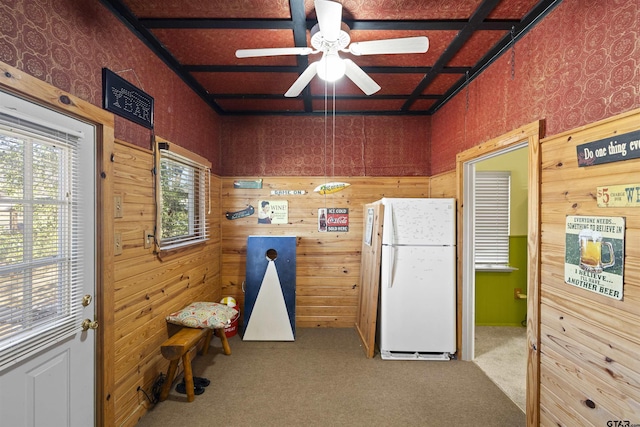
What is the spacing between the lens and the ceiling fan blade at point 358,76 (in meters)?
1.80

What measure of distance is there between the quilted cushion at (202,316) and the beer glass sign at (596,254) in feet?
7.76

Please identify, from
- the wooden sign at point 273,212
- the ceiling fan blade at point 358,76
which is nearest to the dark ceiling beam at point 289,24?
the ceiling fan blade at point 358,76

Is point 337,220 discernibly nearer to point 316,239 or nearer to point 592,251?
point 316,239

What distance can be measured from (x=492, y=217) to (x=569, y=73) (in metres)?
2.43

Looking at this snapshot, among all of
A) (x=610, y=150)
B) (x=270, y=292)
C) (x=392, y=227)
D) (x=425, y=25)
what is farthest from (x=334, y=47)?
(x=270, y=292)

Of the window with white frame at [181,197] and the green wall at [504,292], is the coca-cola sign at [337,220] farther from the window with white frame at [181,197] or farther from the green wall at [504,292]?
the green wall at [504,292]

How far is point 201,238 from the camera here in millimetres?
2945

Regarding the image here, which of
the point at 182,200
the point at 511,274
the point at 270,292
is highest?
the point at 182,200

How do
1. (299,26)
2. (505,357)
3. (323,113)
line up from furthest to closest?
1. (323,113)
2. (505,357)
3. (299,26)

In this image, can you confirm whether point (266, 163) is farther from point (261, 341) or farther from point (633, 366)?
point (633, 366)

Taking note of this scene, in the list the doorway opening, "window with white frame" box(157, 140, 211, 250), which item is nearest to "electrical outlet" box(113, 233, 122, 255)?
"window with white frame" box(157, 140, 211, 250)

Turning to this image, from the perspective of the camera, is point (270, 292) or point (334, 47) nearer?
point (334, 47)

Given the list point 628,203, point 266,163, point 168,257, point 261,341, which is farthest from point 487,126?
point 261,341

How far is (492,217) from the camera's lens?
3.68 meters
